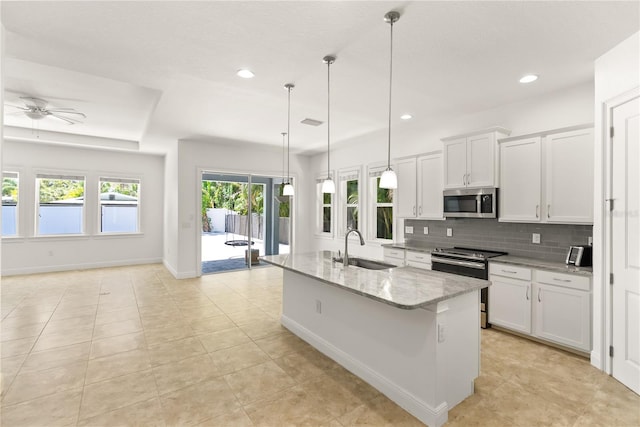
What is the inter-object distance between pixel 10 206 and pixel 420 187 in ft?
26.8

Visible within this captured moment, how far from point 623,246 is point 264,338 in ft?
Answer: 11.2

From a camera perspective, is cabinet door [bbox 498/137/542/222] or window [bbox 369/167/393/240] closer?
cabinet door [bbox 498/137/542/222]

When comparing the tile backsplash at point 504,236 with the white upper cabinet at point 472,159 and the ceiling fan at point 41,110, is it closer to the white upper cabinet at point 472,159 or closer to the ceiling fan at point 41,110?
the white upper cabinet at point 472,159

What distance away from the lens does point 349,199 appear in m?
6.59

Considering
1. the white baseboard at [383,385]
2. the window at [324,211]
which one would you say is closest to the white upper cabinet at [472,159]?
the white baseboard at [383,385]

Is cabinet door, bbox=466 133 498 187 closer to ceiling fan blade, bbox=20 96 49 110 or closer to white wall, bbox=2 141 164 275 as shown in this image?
ceiling fan blade, bbox=20 96 49 110

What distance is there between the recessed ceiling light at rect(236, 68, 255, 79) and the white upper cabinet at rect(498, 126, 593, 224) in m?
3.03

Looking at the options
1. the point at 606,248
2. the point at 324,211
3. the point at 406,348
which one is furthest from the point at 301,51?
the point at 324,211

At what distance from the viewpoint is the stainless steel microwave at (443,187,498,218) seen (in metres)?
3.79

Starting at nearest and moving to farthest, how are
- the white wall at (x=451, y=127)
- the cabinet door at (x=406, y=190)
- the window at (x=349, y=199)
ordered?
the white wall at (x=451, y=127), the cabinet door at (x=406, y=190), the window at (x=349, y=199)

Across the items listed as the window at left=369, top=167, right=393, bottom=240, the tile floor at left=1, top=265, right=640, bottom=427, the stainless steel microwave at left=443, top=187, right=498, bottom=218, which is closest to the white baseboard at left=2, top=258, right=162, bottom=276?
the tile floor at left=1, top=265, right=640, bottom=427

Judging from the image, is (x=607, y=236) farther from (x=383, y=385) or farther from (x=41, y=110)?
(x=41, y=110)

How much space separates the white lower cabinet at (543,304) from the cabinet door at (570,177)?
0.67 metres

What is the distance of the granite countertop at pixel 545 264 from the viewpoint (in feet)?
9.64
